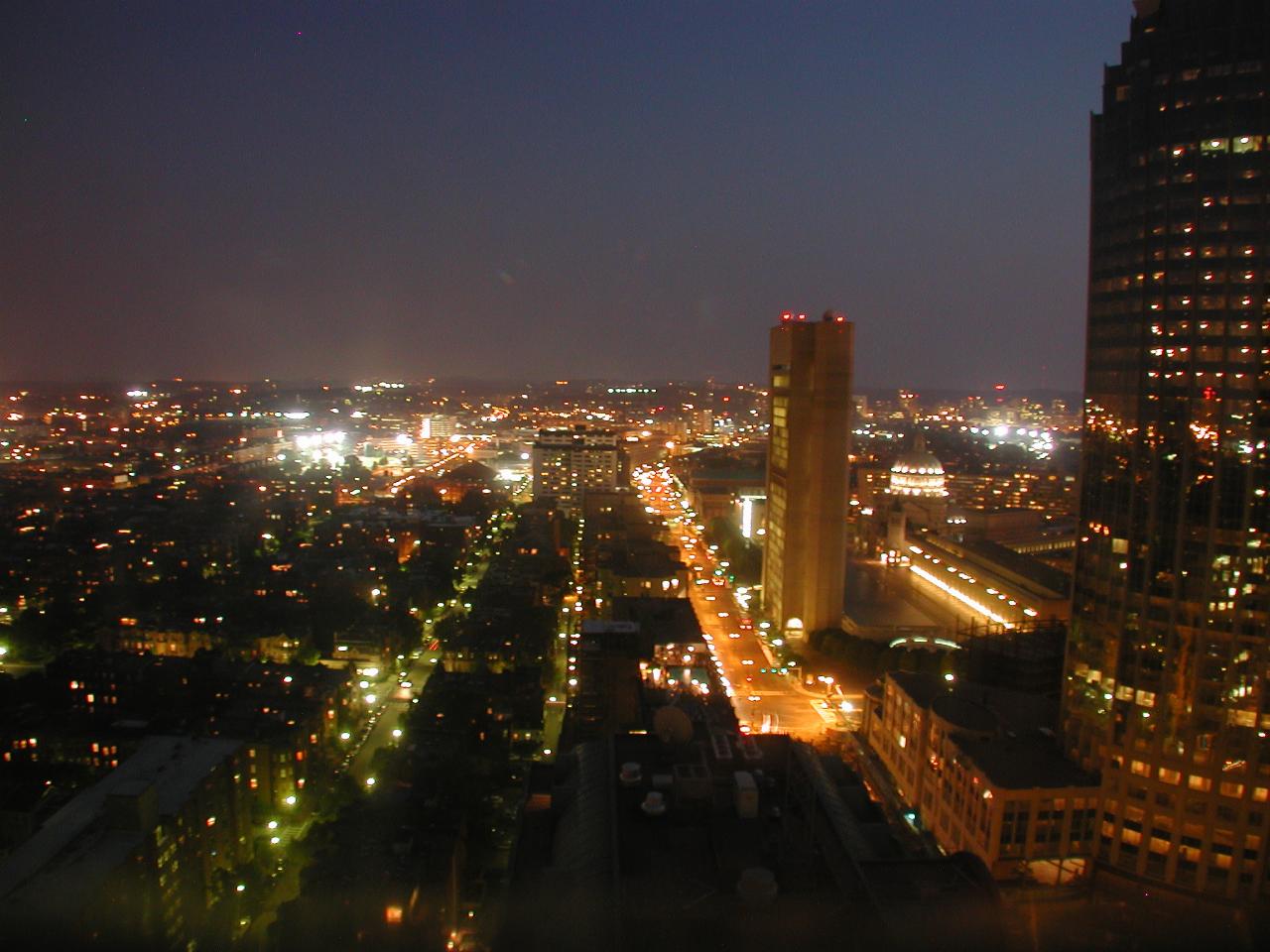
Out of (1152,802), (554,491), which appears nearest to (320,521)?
(554,491)

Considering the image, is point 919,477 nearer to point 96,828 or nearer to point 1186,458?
point 1186,458

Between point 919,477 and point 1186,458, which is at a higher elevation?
point 1186,458

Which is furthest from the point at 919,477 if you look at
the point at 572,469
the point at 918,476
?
the point at 572,469

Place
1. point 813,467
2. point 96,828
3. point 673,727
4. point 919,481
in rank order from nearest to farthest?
point 673,727, point 96,828, point 813,467, point 919,481

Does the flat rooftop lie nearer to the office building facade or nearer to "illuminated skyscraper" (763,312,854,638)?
"illuminated skyscraper" (763,312,854,638)

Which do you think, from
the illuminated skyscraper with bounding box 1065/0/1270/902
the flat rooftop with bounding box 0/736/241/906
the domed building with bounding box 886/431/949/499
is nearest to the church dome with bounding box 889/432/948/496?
the domed building with bounding box 886/431/949/499

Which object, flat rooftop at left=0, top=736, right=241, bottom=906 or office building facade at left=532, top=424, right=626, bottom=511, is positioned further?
office building facade at left=532, top=424, right=626, bottom=511

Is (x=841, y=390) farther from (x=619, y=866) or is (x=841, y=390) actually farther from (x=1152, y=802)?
(x=619, y=866)
